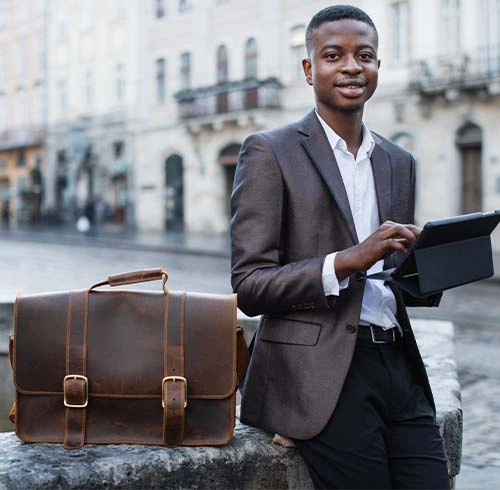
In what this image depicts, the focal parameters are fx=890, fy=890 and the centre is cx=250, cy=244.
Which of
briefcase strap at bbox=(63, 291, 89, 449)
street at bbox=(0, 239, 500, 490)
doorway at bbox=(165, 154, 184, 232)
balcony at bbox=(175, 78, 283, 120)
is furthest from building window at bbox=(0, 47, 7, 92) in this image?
briefcase strap at bbox=(63, 291, 89, 449)

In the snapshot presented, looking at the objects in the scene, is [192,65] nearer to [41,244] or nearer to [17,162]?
[41,244]

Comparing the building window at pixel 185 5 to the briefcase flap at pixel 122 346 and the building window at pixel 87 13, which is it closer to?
the building window at pixel 87 13

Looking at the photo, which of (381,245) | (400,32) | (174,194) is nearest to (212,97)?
(174,194)

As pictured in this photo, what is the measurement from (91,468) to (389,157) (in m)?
1.34

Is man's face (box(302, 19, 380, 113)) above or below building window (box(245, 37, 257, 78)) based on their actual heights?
below

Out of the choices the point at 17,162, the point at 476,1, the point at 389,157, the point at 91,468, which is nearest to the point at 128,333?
the point at 91,468

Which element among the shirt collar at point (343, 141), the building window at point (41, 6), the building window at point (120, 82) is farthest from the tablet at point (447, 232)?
the building window at point (41, 6)

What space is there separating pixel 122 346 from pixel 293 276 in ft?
1.73

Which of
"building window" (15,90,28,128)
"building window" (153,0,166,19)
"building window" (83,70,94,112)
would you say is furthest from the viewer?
"building window" (15,90,28,128)

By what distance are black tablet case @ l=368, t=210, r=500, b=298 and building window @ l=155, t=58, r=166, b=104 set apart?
3389cm

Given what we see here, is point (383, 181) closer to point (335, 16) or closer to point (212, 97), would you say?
point (335, 16)

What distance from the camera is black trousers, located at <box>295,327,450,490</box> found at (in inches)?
96.5

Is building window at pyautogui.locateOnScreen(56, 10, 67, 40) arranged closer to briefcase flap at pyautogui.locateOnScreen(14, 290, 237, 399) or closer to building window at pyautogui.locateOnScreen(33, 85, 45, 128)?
building window at pyautogui.locateOnScreen(33, 85, 45, 128)

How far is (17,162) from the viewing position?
46.9m
